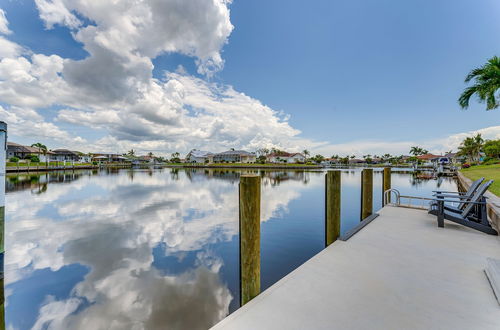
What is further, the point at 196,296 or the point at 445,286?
the point at 196,296

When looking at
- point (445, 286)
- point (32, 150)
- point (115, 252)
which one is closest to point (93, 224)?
point (115, 252)

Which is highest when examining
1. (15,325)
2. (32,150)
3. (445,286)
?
(32,150)

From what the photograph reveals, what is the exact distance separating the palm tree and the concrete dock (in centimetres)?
1173

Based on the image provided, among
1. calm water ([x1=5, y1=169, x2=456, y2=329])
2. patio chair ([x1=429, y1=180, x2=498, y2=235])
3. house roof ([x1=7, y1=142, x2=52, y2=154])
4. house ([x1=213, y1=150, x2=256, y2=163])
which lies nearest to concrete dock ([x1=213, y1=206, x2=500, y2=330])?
patio chair ([x1=429, y1=180, x2=498, y2=235])

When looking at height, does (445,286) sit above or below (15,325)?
above

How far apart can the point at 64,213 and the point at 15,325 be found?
11085 millimetres

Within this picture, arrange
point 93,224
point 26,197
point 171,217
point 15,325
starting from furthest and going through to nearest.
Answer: point 26,197, point 171,217, point 93,224, point 15,325

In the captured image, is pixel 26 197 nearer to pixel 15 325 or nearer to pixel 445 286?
pixel 15 325

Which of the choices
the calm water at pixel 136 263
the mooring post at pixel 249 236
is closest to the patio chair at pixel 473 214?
the calm water at pixel 136 263

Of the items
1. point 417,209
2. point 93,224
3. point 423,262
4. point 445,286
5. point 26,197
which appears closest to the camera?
point 445,286

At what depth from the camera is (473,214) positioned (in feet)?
19.3

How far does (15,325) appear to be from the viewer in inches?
173

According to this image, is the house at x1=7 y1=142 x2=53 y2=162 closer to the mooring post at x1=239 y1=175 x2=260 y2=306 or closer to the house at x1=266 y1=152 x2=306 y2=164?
the mooring post at x1=239 y1=175 x2=260 y2=306

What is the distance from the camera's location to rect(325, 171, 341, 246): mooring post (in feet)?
17.5
